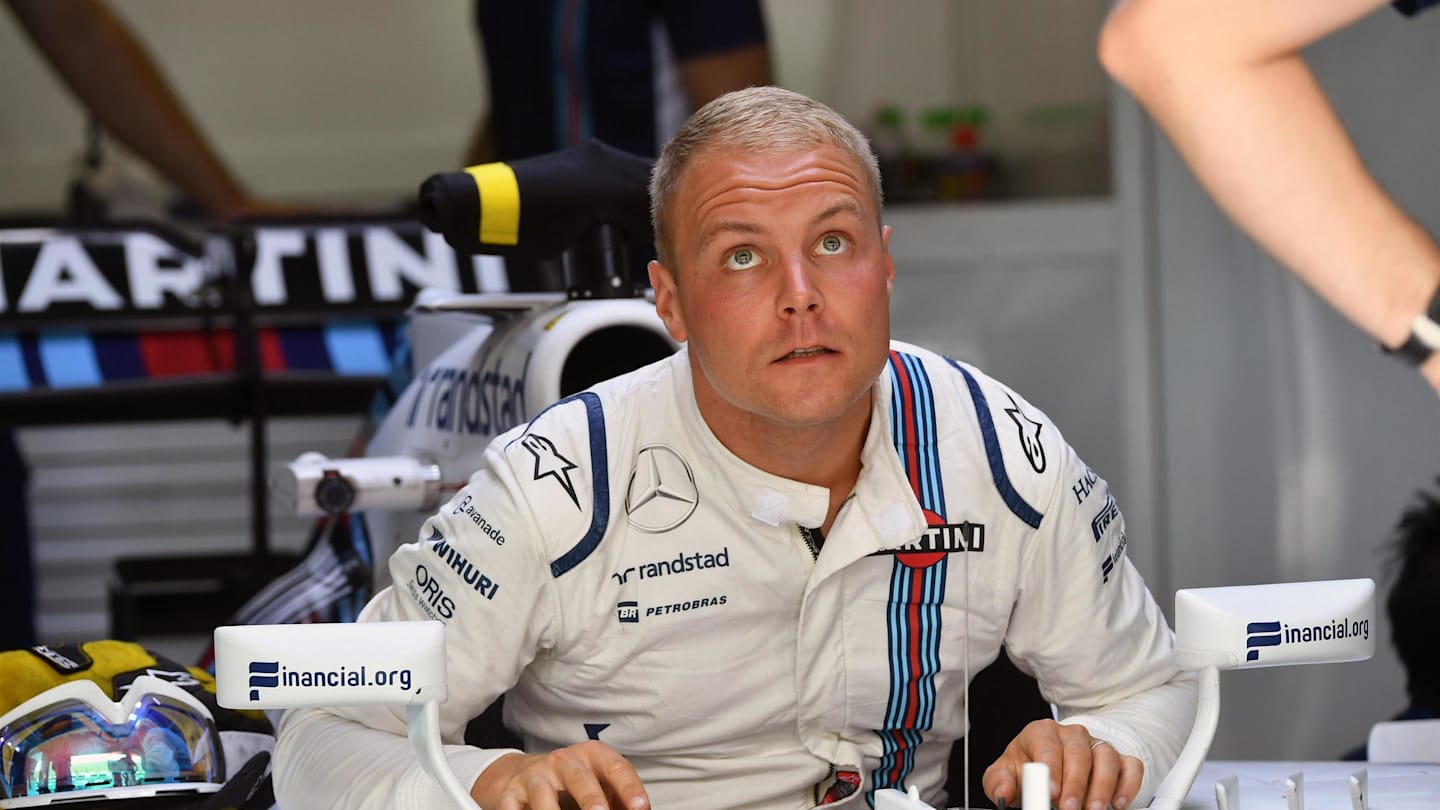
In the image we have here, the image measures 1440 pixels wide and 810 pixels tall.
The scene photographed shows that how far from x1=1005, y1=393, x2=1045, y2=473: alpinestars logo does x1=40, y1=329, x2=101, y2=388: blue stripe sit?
218 centimetres

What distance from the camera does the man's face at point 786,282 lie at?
56.5 inches

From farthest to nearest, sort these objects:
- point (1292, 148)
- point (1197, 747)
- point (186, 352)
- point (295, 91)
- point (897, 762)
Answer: point (295, 91) < point (186, 352) < point (897, 762) < point (1292, 148) < point (1197, 747)

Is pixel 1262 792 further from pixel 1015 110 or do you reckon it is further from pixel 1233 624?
pixel 1015 110

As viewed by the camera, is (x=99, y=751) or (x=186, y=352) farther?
(x=186, y=352)

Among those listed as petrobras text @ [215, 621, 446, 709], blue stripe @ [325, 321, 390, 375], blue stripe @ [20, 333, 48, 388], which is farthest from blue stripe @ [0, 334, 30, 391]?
petrobras text @ [215, 621, 446, 709]

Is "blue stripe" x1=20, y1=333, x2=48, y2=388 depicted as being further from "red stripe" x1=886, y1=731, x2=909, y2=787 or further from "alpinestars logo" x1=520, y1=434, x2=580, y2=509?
"red stripe" x1=886, y1=731, x2=909, y2=787

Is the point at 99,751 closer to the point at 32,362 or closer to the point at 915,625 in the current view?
the point at 915,625

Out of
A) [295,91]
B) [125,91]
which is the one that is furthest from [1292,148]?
[295,91]

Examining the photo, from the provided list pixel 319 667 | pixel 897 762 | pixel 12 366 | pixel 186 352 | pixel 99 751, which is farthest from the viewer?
pixel 186 352

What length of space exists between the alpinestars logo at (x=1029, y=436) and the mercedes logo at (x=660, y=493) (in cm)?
29

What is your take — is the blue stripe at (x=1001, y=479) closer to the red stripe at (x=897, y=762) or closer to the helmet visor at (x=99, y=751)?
the red stripe at (x=897, y=762)

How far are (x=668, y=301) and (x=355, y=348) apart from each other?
192 centimetres

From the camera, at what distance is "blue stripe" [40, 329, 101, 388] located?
128 inches

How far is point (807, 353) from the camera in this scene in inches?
56.8
